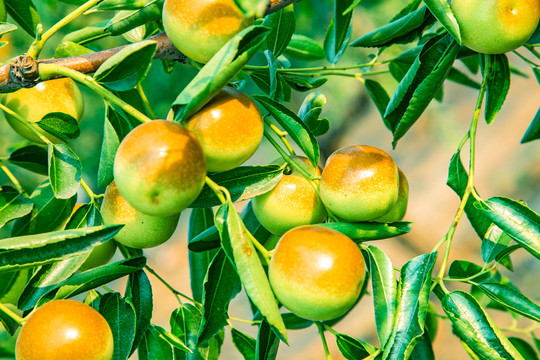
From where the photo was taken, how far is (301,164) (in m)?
0.58

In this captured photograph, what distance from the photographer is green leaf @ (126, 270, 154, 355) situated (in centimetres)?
57

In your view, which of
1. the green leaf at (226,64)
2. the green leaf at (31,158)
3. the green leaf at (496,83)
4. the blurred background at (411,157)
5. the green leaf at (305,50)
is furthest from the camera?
the blurred background at (411,157)

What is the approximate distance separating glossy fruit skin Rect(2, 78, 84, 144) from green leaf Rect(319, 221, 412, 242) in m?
0.37

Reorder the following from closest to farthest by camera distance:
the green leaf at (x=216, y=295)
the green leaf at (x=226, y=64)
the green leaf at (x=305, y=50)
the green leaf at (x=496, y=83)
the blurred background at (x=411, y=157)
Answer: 1. the green leaf at (x=226, y=64)
2. the green leaf at (x=216, y=295)
3. the green leaf at (x=496, y=83)
4. the green leaf at (x=305, y=50)
5. the blurred background at (x=411, y=157)

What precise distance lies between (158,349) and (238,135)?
0.28 m

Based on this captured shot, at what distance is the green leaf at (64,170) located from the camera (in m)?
0.55

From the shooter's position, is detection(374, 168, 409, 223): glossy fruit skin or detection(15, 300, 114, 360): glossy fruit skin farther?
detection(374, 168, 409, 223): glossy fruit skin

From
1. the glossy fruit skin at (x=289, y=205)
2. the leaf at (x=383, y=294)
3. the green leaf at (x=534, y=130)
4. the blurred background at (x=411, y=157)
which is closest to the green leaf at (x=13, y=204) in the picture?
the glossy fruit skin at (x=289, y=205)

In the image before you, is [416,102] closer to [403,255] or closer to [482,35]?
[482,35]

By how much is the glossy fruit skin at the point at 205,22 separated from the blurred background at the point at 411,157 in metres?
1.32

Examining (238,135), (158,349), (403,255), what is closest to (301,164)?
(238,135)

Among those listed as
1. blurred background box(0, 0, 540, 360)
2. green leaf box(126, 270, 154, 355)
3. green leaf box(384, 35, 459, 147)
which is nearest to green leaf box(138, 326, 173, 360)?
green leaf box(126, 270, 154, 355)

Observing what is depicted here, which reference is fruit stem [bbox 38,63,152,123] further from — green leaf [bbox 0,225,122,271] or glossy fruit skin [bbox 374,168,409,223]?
glossy fruit skin [bbox 374,168,409,223]

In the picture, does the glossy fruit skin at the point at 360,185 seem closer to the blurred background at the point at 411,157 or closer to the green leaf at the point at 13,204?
the green leaf at the point at 13,204
